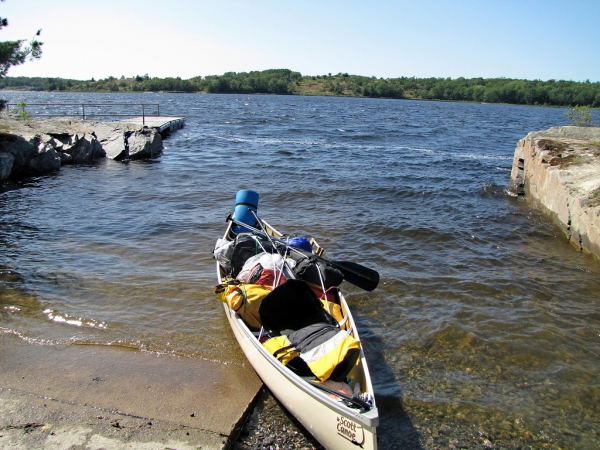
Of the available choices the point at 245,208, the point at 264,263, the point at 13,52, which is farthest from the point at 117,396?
the point at 13,52

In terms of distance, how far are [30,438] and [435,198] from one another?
43.1ft

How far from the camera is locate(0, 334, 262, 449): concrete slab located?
164 inches

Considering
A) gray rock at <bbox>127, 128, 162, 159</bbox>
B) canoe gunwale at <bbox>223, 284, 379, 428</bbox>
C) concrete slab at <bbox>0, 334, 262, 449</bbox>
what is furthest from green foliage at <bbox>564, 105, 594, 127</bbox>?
concrete slab at <bbox>0, 334, 262, 449</bbox>

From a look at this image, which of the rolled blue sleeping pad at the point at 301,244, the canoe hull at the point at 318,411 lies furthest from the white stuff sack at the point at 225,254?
the canoe hull at the point at 318,411

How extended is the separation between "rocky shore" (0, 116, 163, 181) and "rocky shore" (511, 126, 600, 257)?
51.6 feet

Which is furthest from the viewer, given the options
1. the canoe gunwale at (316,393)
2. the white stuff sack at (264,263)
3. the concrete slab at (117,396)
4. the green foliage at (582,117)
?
the green foliage at (582,117)

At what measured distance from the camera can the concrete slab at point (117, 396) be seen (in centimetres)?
416

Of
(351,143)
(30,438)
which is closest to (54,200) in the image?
(30,438)

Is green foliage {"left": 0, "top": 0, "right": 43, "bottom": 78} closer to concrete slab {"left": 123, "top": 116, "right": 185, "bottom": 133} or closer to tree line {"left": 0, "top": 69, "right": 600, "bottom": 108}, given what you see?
concrete slab {"left": 123, "top": 116, "right": 185, "bottom": 133}

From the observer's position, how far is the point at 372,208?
44.2 ft

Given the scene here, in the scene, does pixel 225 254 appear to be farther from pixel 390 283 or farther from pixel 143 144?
pixel 143 144

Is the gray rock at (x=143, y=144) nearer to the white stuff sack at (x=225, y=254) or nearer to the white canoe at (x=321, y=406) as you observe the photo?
the white stuff sack at (x=225, y=254)

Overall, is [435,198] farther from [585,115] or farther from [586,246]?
[585,115]

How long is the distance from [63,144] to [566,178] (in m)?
18.1
